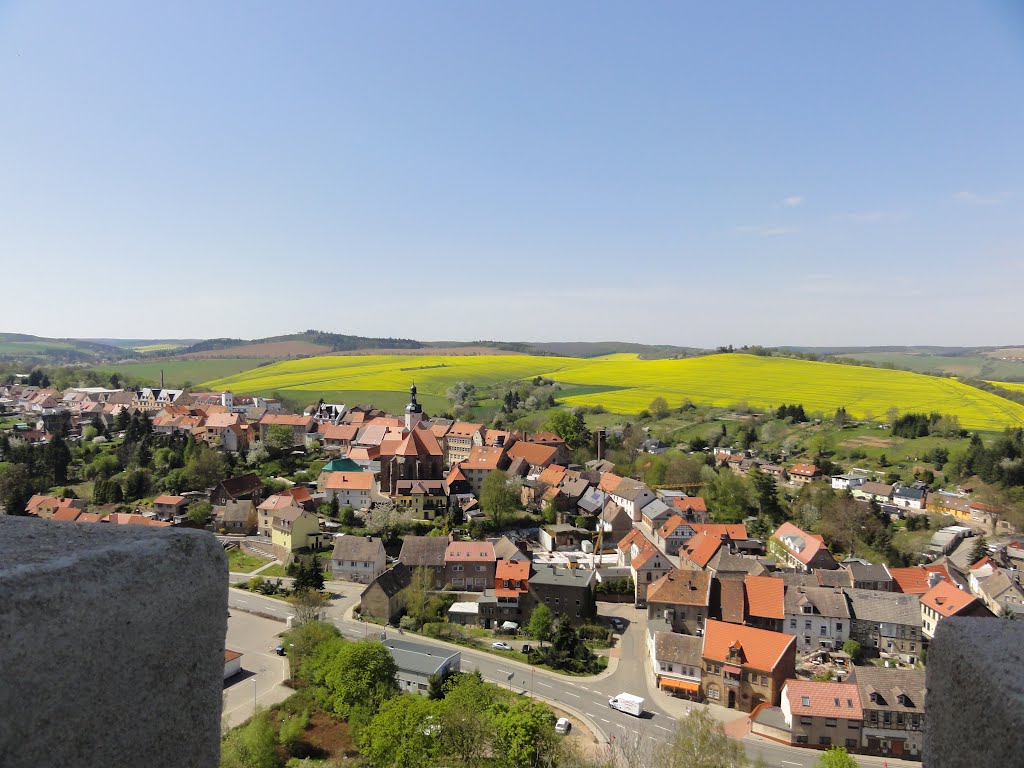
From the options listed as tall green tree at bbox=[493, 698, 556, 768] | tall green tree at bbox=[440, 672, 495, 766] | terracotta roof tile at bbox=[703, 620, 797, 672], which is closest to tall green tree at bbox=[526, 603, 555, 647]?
terracotta roof tile at bbox=[703, 620, 797, 672]

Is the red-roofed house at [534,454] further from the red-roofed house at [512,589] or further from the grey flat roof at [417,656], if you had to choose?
the grey flat roof at [417,656]

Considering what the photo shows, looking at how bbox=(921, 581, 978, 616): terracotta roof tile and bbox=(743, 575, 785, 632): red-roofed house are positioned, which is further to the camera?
bbox=(743, 575, 785, 632): red-roofed house

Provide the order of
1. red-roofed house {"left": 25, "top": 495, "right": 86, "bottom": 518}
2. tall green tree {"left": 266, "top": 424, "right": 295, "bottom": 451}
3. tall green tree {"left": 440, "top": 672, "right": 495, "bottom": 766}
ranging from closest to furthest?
tall green tree {"left": 440, "top": 672, "right": 495, "bottom": 766} < red-roofed house {"left": 25, "top": 495, "right": 86, "bottom": 518} < tall green tree {"left": 266, "top": 424, "right": 295, "bottom": 451}

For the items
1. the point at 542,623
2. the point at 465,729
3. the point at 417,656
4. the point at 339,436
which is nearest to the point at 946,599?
the point at 542,623

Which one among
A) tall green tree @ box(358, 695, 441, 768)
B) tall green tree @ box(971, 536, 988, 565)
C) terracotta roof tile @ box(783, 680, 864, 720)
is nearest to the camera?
tall green tree @ box(358, 695, 441, 768)

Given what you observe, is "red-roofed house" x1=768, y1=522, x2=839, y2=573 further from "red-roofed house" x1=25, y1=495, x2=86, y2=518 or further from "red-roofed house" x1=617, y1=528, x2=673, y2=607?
"red-roofed house" x1=25, y1=495, x2=86, y2=518

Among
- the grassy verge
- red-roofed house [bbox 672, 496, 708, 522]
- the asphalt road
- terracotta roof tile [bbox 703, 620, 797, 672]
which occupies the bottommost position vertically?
the asphalt road

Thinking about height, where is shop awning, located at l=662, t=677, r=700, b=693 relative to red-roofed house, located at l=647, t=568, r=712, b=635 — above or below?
below

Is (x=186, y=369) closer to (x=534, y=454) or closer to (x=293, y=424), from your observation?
(x=293, y=424)

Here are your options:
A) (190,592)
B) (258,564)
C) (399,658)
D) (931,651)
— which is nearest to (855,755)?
(399,658)
